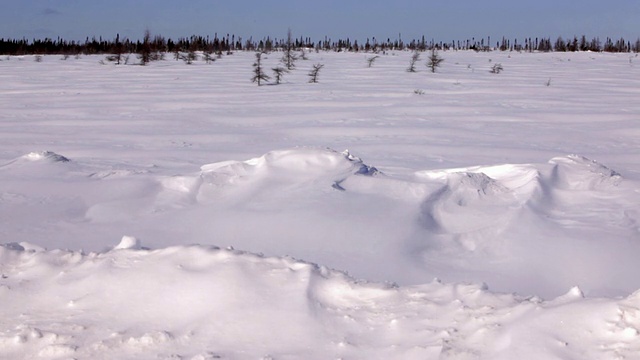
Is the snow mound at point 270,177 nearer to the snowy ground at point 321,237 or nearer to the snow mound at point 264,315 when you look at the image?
the snowy ground at point 321,237

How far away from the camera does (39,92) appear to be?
9672 millimetres

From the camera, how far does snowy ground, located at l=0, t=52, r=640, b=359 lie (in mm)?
1857

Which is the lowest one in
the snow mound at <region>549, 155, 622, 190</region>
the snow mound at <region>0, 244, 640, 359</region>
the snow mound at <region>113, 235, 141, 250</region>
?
the snow mound at <region>0, 244, 640, 359</region>

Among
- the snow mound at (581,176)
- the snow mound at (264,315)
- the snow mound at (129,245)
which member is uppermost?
the snow mound at (581,176)

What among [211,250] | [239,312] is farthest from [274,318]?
[211,250]

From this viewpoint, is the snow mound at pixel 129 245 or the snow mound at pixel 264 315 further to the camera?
the snow mound at pixel 129 245

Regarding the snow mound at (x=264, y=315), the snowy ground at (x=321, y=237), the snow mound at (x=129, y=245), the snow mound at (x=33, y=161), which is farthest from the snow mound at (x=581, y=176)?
the snow mound at (x=33, y=161)

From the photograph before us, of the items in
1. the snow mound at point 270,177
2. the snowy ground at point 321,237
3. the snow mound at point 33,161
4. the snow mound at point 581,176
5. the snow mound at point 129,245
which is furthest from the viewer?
the snow mound at point 33,161

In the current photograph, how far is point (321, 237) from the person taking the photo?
3.04 metres

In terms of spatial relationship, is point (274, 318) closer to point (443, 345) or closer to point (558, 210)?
point (443, 345)

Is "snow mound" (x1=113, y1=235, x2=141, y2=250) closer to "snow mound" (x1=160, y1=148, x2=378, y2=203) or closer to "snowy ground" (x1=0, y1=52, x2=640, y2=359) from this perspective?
"snowy ground" (x1=0, y1=52, x2=640, y2=359)

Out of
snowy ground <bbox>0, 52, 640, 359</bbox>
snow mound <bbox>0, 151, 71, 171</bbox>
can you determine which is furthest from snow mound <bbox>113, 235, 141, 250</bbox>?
snow mound <bbox>0, 151, 71, 171</bbox>

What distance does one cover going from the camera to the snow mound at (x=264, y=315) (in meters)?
1.73

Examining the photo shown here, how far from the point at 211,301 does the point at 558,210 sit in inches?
82.6
